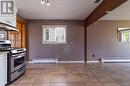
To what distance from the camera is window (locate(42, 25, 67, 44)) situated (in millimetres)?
9508

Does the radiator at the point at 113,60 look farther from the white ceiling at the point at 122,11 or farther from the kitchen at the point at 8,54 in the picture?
the kitchen at the point at 8,54

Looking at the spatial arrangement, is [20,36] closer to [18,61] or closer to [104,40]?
[18,61]

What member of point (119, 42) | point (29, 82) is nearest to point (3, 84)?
point (29, 82)

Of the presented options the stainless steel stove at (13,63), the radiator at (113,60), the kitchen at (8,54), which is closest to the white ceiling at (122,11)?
the radiator at (113,60)

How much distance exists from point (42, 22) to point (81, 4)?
12.7ft

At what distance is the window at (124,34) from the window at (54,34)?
298cm

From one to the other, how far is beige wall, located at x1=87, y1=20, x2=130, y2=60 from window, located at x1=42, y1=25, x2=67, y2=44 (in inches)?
54.3

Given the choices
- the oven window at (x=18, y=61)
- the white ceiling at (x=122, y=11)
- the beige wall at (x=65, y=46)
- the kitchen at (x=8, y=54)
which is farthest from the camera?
the beige wall at (x=65, y=46)

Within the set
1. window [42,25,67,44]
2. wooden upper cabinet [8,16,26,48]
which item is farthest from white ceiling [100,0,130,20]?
wooden upper cabinet [8,16,26,48]

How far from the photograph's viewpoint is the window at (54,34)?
951cm

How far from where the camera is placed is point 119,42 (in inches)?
372

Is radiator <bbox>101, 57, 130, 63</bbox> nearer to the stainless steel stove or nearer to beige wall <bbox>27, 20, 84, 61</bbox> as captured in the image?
beige wall <bbox>27, 20, 84, 61</bbox>

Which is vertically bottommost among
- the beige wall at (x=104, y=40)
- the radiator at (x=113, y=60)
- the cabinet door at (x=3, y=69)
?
the radiator at (x=113, y=60)

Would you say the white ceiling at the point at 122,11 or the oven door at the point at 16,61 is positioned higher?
the white ceiling at the point at 122,11
